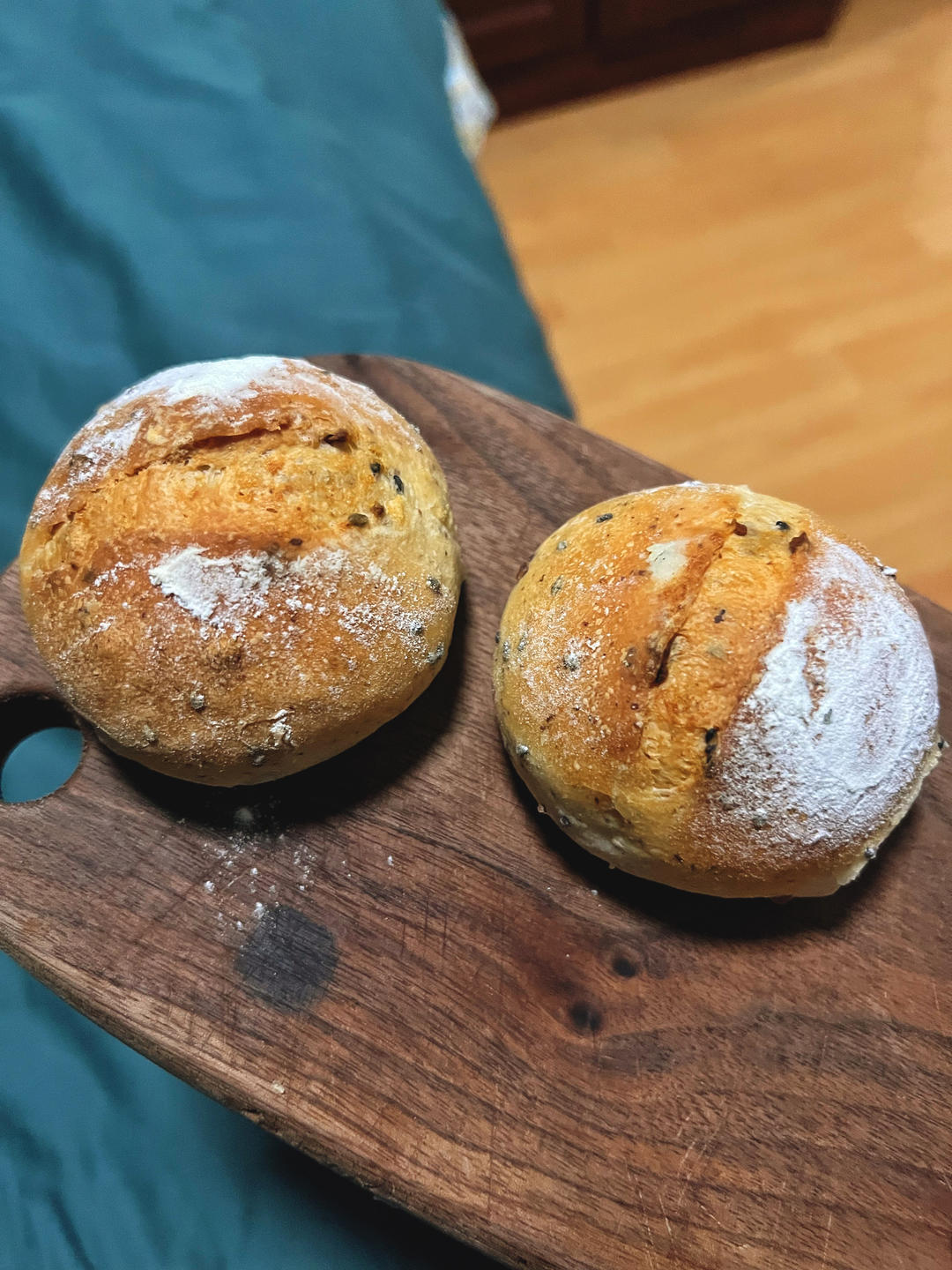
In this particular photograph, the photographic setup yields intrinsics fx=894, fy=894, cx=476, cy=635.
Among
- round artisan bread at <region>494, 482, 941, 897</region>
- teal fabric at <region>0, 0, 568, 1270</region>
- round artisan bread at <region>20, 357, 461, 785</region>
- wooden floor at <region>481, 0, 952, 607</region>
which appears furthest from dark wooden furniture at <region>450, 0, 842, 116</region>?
round artisan bread at <region>494, 482, 941, 897</region>

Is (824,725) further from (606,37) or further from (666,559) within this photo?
(606,37)

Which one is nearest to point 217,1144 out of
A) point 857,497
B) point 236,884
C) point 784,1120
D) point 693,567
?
point 236,884

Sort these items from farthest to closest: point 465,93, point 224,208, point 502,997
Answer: point 465,93
point 224,208
point 502,997

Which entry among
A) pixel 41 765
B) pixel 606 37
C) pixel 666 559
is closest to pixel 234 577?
pixel 666 559

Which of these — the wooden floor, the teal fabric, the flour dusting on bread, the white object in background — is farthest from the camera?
the wooden floor

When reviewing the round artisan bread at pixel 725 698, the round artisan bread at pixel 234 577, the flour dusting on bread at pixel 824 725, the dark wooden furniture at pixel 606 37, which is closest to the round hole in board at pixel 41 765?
the round artisan bread at pixel 234 577

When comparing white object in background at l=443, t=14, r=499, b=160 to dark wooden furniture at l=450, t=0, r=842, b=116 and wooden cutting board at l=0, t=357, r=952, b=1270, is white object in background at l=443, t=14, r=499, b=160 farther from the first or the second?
wooden cutting board at l=0, t=357, r=952, b=1270

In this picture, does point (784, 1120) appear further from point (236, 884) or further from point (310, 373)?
point (310, 373)
